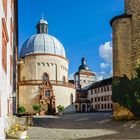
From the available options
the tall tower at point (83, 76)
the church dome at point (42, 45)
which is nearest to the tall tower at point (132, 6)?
the church dome at point (42, 45)

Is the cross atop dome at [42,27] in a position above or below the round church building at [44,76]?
above

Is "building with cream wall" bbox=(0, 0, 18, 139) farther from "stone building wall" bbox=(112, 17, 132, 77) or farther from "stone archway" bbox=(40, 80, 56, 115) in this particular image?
"stone archway" bbox=(40, 80, 56, 115)

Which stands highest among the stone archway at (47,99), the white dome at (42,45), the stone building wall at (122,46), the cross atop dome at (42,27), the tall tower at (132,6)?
the cross atop dome at (42,27)

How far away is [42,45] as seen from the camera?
6234cm

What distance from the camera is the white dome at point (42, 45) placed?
61.9m

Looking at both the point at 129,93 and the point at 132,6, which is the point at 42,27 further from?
the point at 129,93

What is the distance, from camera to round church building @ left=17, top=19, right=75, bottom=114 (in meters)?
56.2

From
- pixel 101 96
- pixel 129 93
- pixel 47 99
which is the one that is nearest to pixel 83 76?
pixel 101 96

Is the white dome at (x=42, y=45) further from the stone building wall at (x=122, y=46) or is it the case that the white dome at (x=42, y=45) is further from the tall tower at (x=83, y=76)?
the tall tower at (x=83, y=76)

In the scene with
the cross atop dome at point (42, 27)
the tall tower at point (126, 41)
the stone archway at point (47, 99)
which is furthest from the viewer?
the cross atop dome at point (42, 27)

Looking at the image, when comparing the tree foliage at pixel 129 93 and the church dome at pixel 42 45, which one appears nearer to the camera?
the tree foliage at pixel 129 93

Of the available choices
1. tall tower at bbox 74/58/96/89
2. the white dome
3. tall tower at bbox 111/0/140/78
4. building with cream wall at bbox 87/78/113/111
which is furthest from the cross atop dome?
tall tower at bbox 74/58/96/89

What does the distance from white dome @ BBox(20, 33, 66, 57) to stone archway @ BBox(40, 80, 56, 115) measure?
23.3ft

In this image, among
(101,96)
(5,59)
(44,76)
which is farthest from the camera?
(101,96)
